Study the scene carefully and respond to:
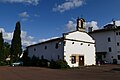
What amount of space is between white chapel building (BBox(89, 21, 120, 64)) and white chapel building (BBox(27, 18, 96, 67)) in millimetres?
13172

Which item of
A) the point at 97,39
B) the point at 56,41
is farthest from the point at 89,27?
the point at 56,41

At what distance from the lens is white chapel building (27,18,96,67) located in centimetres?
4159

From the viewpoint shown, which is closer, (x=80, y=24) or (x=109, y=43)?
(x=80, y=24)

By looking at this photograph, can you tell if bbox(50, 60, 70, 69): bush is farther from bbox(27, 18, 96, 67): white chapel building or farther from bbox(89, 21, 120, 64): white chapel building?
bbox(89, 21, 120, 64): white chapel building

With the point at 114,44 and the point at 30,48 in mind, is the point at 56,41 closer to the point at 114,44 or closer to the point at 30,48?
the point at 30,48

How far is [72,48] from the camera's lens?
42.8 metres

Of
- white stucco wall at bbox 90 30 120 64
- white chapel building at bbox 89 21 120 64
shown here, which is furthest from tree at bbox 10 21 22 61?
white chapel building at bbox 89 21 120 64

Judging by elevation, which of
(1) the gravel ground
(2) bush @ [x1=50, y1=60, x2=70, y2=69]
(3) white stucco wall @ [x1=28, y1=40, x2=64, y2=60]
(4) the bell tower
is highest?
(4) the bell tower

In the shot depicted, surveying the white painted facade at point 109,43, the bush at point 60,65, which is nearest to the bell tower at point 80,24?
the bush at point 60,65

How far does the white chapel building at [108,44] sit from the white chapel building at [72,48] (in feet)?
43.2

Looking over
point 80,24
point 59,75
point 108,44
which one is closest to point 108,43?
point 108,44

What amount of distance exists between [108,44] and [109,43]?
1.50ft

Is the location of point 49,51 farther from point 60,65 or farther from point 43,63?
point 60,65

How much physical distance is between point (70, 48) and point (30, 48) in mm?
15898
